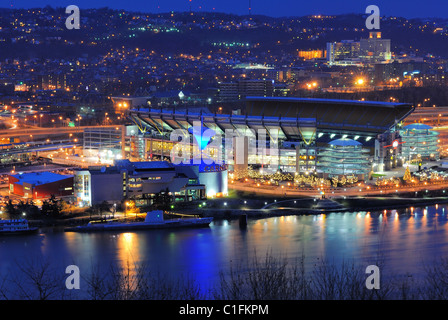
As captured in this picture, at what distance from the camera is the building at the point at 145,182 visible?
357 inches

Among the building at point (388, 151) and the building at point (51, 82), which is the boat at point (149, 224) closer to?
the building at point (388, 151)

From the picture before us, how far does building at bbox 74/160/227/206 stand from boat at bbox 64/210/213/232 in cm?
74

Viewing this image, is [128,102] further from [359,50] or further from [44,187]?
[359,50]

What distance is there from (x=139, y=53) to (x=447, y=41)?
53.0 ft

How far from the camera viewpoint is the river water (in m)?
6.48

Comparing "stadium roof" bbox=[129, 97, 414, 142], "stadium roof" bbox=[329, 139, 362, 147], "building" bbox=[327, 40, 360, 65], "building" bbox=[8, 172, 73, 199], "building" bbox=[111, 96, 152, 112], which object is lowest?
"building" bbox=[8, 172, 73, 199]

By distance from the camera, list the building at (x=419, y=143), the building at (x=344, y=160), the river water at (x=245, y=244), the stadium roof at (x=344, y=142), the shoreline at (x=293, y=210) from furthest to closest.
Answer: the building at (x=419, y=143) < the stadium roof at (x=344, y=142) < the building at (x=344, y=160) < the shoreline at (x=293, y=210) < the river water at (x=245, y=244)

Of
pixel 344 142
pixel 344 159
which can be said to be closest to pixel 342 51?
pixel 344 142

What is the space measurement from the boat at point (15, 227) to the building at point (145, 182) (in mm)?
1036

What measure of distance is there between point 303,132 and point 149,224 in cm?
346

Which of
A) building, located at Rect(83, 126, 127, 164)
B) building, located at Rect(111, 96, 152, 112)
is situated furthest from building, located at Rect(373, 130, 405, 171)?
building, located at Rect(111, 96, 152, 112)

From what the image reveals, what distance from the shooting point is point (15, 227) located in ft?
26.5

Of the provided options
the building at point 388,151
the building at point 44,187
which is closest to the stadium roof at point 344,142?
the building at point 388,151

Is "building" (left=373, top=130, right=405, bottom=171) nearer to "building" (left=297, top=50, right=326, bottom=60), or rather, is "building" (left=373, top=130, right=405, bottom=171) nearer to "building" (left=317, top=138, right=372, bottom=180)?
"building" (left=317, top=138, right=372, bottom=180)
